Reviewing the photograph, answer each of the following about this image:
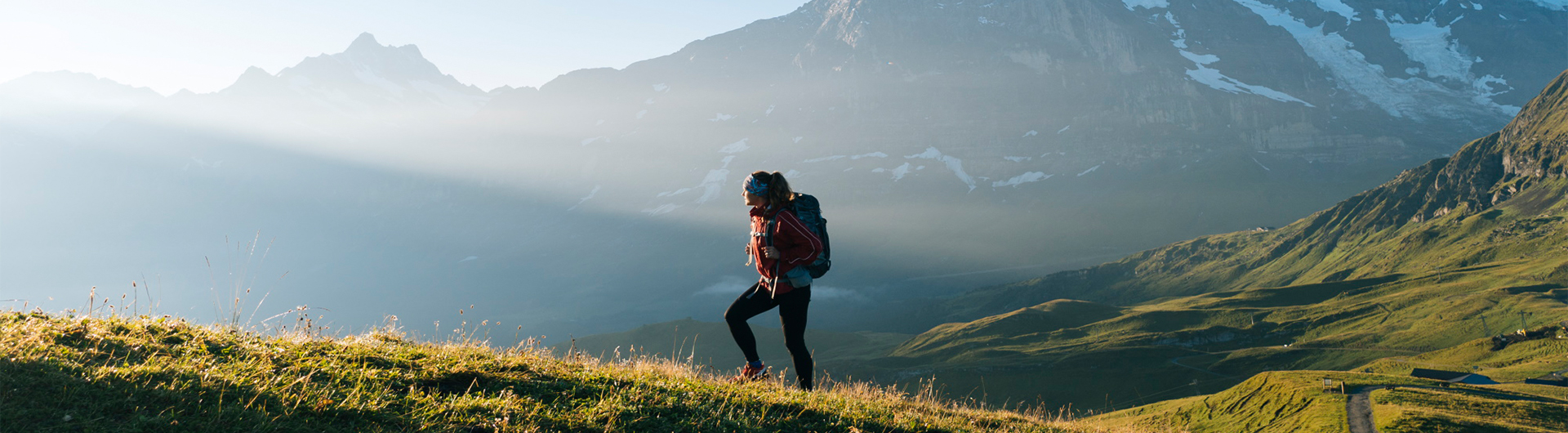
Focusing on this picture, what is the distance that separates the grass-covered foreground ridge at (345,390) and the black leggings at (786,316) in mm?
580

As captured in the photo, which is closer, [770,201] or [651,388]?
[651,388]

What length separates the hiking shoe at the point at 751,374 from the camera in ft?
31.8

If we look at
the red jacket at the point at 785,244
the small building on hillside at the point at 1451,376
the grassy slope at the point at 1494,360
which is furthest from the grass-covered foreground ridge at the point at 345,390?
the small building on hillside at the point at 1451,376

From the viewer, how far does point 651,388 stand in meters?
7.62

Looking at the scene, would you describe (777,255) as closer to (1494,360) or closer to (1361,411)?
(1361,411)

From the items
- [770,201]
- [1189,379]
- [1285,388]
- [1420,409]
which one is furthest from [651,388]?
[1189,379]

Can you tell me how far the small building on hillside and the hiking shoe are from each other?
425 ft

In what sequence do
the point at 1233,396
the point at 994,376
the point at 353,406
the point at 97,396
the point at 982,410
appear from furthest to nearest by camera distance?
the point at 994,376
the point at 1233,396
the point at 982,410
the point at 353,406
the point at 97,396

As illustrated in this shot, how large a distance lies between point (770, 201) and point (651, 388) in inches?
108

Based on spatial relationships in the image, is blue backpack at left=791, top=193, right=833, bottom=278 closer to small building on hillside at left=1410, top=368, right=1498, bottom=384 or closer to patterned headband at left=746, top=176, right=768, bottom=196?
patterned headband at left=746, top=176, right=768, bottom=196

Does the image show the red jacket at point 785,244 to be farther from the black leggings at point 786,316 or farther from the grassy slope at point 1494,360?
the grassy slope at point 1494,360

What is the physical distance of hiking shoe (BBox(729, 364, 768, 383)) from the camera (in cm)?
970

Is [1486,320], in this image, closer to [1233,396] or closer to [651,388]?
[1233,396]

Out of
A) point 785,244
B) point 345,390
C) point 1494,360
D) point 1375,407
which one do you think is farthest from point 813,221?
point 1494,360
